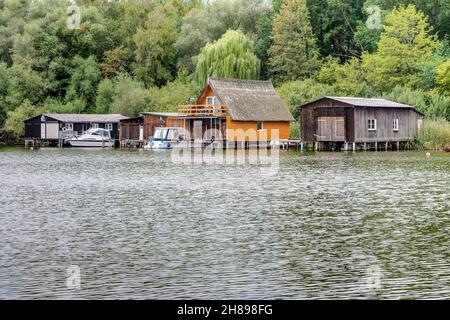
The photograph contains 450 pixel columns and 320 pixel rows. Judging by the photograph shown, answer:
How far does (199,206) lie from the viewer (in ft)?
85.9

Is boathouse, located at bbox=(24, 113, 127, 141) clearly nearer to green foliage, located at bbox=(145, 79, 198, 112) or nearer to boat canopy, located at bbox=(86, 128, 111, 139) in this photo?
boat canopy, located at bbox=(86, 128, 111, 139)

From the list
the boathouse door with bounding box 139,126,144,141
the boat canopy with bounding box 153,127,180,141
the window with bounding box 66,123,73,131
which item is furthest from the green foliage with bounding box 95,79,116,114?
the boat canopy with bounding box 153,127,180,141

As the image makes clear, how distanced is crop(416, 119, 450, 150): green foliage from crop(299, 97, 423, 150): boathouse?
5.63ft

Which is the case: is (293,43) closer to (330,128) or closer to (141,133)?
(141,133)

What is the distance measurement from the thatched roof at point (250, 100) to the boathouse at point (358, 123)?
6.54 meters

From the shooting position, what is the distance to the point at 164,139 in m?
75.4

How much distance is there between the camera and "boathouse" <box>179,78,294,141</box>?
244ft

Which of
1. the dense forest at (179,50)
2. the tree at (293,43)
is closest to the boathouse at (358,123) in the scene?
the dense forest at (179,50)

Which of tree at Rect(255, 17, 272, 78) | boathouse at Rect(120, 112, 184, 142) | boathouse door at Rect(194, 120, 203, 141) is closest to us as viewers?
boathouse door at Rect(194, 120, 203, 141)

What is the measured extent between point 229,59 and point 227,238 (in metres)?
66.9

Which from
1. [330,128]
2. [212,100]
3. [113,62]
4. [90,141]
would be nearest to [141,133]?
[90,141]

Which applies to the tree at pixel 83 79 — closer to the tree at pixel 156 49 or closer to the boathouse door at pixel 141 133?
the tree at pixel 156 49

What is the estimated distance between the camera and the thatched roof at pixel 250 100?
74688 millimetres
